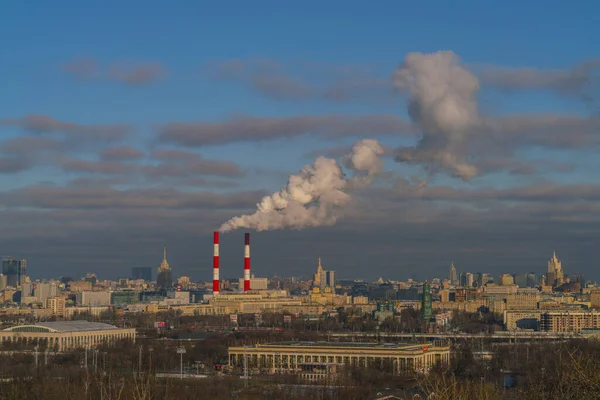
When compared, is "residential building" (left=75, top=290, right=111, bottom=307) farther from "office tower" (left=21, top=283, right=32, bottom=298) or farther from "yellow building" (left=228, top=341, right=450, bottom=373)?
"yellow building" (left=228, top=341, right=450, bottom=373)

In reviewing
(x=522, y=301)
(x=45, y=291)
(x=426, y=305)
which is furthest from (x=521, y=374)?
(x=45, y=291)

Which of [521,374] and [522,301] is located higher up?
[522,301]

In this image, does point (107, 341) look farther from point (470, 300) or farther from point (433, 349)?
point (470, 300)

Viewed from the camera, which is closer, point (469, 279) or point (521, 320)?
point (521, 320)

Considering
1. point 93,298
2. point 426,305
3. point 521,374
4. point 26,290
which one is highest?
point 26,290

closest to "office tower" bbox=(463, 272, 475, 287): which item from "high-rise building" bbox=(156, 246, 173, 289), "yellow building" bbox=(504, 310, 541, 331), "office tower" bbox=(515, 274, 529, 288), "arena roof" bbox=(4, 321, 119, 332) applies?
"office tower" bbox=(515, 274, 529, 288)

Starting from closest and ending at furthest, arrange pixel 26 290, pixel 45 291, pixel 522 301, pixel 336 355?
pixel 336 355 < pixel 522 301 < pixel 45 291 < pixel 26 290

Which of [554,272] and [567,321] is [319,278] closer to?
[554,272]

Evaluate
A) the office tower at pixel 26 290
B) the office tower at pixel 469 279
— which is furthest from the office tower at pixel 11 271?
the office tower at pixel 469 279
